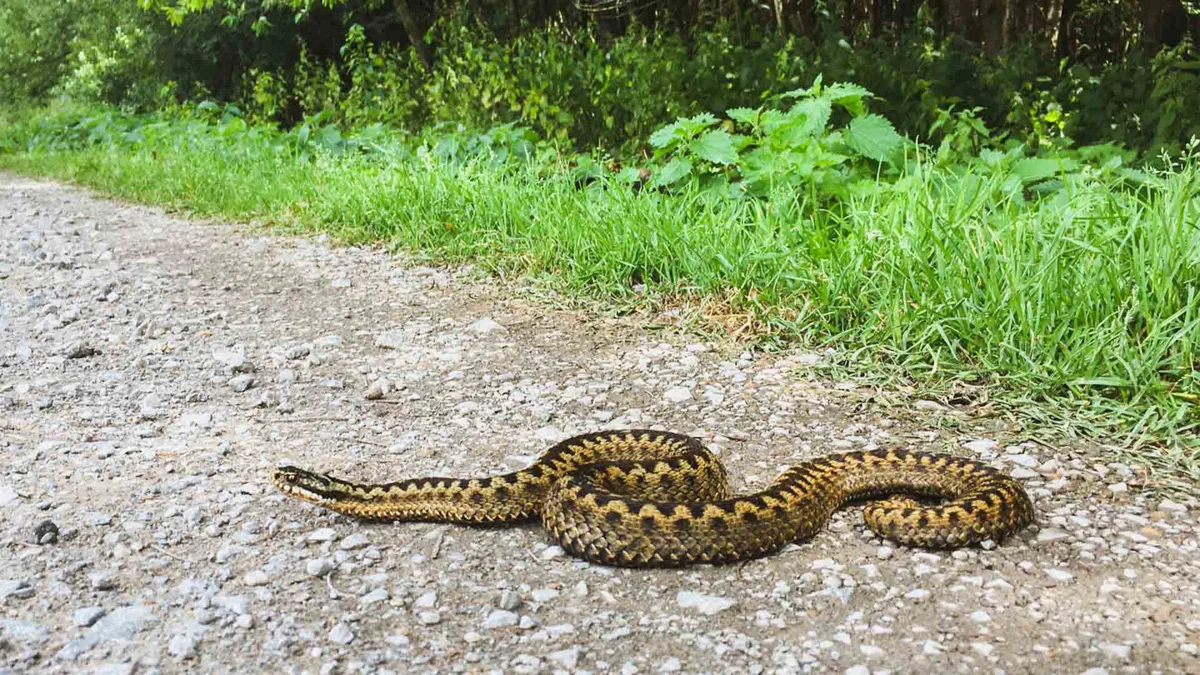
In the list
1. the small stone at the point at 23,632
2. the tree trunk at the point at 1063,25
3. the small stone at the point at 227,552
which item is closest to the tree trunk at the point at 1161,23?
the tree trunk at the point at 1063,25

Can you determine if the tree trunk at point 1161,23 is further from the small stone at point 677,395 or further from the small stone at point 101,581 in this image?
the small stone at point 101,581

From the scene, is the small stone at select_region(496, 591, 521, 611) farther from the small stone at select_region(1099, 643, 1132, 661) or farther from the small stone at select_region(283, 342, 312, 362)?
the small stone at select_region(283, 342, 312, 362)

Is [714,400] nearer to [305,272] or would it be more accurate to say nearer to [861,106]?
[861,106]

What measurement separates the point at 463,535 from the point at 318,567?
525 mm

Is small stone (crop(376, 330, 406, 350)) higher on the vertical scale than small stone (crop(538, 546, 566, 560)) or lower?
lower

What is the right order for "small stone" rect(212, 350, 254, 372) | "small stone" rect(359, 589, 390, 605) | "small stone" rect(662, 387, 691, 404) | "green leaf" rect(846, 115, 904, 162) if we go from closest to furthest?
"small stone" rect(359, 589, 390, 605) → "small stone" rect(662, 387, 691, 404) → "small stone" rect(212, 350, 254, 372) → "green leaf" rect(846, 115, 904, 162)

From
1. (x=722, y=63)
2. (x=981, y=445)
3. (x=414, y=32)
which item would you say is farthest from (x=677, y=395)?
(x=414, y=32)

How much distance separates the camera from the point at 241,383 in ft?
16.6

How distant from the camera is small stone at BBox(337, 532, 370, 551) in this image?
134 inches

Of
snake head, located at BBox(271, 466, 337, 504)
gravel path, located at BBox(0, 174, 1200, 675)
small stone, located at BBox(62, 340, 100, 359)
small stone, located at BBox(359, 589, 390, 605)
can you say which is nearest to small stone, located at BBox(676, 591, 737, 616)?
gravel path, located at BBox(0, 174, 1200, 675)

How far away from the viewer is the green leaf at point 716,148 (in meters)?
6.93

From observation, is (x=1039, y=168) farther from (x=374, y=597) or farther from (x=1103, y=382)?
(x=374, y=597)

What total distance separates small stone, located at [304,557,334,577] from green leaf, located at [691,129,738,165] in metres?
4.41

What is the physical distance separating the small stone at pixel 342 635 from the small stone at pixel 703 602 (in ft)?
3.01
